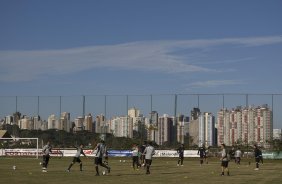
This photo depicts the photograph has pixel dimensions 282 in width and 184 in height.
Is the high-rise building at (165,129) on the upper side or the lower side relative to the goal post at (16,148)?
upper

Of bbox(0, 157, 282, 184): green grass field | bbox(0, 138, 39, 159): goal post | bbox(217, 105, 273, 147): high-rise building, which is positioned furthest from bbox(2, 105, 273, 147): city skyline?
bbox(0, 157, 282, 184): green grass field

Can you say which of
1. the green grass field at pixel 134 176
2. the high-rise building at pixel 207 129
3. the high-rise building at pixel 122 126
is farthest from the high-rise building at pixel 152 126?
the green grass field at pixel 134 176

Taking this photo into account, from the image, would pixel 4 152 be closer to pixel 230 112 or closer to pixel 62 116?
pixel 62 116

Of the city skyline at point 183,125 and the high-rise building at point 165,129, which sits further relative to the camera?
the high-rise building at point 165,129

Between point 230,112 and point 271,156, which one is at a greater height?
point 230,112

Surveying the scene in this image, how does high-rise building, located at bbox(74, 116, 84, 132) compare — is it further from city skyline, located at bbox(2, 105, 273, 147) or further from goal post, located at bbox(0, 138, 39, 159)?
goal post, located at bbox(0, 138, 39, 159)

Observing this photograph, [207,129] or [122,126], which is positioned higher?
[122,126]

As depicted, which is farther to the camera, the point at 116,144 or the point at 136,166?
the point at 116,144

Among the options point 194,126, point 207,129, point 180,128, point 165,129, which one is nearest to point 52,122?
point 165,129

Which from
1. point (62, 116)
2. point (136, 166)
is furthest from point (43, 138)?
point (136, 166)

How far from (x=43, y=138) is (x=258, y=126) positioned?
33.3 m

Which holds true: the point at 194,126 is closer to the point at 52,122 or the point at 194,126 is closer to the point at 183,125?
the point at 183,125

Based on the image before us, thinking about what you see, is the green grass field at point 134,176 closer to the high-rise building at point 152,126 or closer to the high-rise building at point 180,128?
the high-rise building at point 180,128

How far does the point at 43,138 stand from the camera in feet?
293
